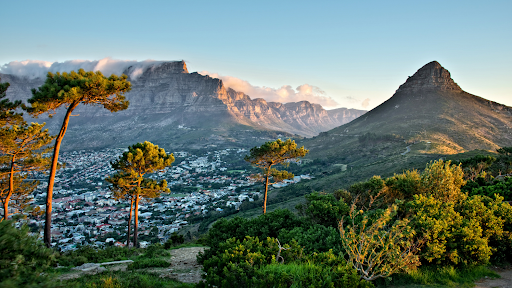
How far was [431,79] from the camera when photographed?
85562 mm

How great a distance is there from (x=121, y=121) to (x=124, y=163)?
151 metres

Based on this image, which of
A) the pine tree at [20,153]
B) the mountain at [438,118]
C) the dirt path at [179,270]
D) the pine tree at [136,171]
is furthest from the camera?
the mountain at [438,118]

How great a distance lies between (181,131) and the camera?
133 metres

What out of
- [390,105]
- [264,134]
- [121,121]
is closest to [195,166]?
[264,134]

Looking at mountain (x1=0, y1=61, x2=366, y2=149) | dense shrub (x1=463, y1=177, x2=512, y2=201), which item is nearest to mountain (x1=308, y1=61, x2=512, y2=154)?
dense shrub (x1=463, y1=177, x2=512, y2=201)

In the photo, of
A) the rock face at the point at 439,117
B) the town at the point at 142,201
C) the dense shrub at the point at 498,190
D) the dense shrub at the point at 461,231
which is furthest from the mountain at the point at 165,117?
the dense shrub at the point at 461,231

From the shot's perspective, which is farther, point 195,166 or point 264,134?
point 264,134

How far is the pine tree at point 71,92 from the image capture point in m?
9.67

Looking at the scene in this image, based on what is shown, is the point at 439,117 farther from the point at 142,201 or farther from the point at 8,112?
the point at 8,112

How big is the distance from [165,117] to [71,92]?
6130 inches

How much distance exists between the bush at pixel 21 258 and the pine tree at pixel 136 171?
1316cm

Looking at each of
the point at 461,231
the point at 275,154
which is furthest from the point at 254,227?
the point at 275,154

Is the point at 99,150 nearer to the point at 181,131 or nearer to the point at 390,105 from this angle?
the point at 181,131

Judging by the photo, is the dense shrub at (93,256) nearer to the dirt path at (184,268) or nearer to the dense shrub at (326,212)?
the dirt path at (184,268)
